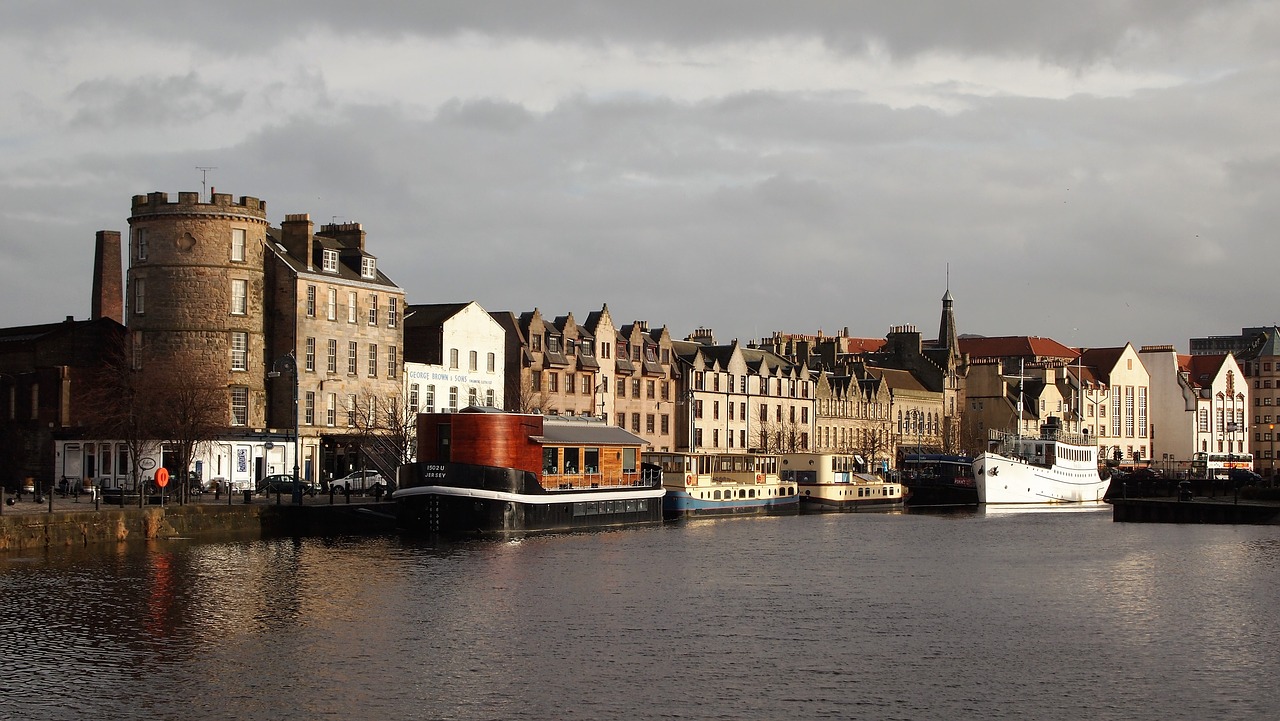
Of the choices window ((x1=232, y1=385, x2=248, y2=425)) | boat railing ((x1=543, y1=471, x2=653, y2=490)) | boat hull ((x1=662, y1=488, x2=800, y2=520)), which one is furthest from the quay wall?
boat hull ((x1=662, y1=488, x2=800, y2=520))

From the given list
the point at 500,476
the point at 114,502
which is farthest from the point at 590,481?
the point at 114,502

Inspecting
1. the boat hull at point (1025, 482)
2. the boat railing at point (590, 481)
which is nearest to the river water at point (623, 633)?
the boat railing at point (590, 481)

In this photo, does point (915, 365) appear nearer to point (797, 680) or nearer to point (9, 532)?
point (9, 532)

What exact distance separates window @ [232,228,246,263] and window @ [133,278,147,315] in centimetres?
500

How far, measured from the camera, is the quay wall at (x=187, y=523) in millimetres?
51844

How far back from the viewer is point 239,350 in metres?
84.1

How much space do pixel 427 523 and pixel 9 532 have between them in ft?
58.7

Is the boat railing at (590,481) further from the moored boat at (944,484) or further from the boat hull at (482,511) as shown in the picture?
the moored boat at (944,484)

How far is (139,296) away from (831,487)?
4537 centimetres

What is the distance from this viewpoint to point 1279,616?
43219 millimetres

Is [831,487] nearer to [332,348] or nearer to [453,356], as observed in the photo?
[453,356]

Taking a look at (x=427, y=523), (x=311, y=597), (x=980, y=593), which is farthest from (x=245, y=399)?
(x=980, y=593)

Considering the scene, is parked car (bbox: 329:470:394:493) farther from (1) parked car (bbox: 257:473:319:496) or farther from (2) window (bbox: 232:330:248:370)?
(2) window (bbox: 232:330:248:370)

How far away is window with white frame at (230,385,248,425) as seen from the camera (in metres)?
83.8
